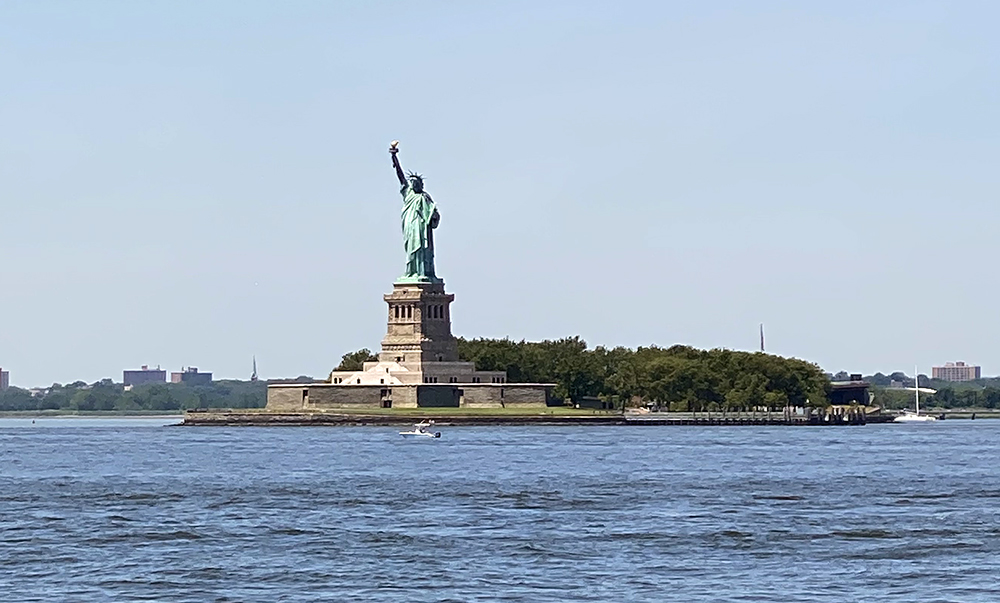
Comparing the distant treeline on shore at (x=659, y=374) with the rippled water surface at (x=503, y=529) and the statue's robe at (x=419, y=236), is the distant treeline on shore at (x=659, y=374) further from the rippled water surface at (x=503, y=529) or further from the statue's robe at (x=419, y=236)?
the rippled water surface at (x=503, y=529)

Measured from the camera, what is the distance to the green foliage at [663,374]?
173875mm

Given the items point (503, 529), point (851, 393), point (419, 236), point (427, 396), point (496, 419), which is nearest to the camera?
point (503, 529)

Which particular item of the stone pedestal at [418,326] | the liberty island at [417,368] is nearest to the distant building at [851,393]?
the liberty island at [417,368]

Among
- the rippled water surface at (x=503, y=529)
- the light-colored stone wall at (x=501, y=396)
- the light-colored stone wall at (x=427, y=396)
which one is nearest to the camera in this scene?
the rippled water surface at (x=503, y=529)

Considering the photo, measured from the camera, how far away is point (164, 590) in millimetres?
39031

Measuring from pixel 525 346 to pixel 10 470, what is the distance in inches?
4079

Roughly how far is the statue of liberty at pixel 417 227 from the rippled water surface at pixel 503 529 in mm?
78902

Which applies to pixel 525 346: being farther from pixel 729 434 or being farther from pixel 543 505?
pixel 543 505

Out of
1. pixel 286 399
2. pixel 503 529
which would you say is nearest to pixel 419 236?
pixel 286 399

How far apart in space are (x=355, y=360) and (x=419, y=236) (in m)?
18.6

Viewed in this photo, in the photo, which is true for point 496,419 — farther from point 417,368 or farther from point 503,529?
point 503,529

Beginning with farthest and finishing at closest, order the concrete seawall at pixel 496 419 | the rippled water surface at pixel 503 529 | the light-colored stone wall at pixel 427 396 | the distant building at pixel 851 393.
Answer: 1. the distant building at pixel 851 393
2. the light-colored stone wall at pixel 427 396
3. the concrete seawall at pixel 496 419
4. the rippled water surface at pixel 503 529

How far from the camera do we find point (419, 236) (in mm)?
170500

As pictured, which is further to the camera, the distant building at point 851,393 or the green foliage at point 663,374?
the distant building at point 851,393
